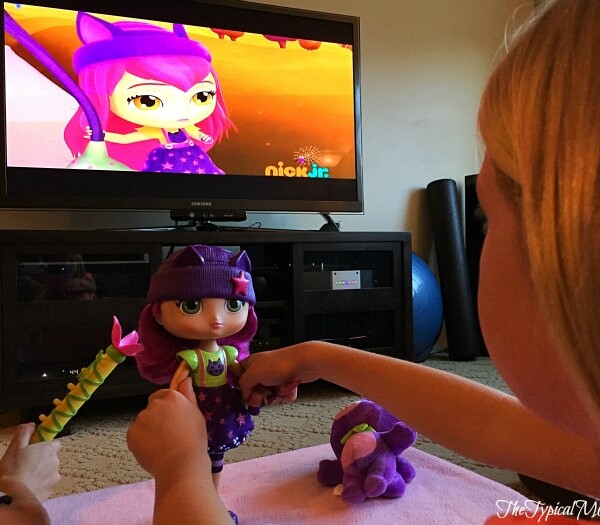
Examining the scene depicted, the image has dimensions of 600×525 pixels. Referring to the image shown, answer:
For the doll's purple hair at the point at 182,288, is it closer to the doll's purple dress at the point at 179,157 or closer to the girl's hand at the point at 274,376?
the girl's hand at the point at 274,376

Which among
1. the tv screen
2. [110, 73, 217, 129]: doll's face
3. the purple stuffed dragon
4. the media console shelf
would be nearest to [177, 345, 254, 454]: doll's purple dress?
the purple stuffed dragon

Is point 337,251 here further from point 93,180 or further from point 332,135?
point 93,180

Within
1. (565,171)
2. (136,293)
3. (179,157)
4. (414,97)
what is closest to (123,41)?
(179,157)

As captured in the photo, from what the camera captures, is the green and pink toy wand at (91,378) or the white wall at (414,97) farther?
the white wall at (414,97)

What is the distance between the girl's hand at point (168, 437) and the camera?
1.96 feet

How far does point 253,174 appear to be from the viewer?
2096mm

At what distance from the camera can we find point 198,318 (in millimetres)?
802

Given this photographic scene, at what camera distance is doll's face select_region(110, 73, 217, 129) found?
1.92m

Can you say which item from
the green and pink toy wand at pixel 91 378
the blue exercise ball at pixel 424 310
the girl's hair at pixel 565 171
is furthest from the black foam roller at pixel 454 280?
the girl's hair at pixel 565 171

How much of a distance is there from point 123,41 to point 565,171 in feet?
6.09

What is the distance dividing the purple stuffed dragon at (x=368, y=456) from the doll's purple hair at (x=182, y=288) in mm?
285

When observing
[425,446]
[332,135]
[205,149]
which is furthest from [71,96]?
[425,446]

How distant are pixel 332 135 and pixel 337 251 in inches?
18.7

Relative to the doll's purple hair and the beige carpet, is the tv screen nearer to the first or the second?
the beige carpet
